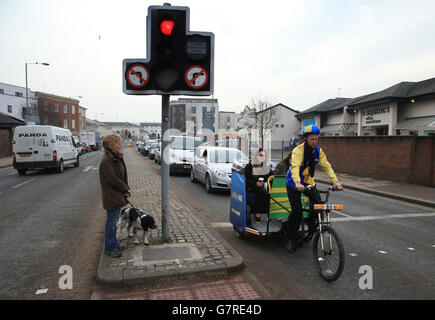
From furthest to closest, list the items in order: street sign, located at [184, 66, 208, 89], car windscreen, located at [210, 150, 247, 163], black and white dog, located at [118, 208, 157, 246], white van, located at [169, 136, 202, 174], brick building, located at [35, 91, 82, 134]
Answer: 1. brick building, located at [35, 91, 82, 134]
2. white van, located at [169, 136, 202, 174]
3. car windscreen, located at [210, 150, 247, 163]
4. black and white dog, located at [118, 208, 157, 246]
5. street sign, located at [184, 66, 208, 89]

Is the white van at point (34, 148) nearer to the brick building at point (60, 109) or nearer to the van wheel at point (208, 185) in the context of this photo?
the van wheel at point (208, 185)

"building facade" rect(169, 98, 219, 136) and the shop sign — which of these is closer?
the shop sign

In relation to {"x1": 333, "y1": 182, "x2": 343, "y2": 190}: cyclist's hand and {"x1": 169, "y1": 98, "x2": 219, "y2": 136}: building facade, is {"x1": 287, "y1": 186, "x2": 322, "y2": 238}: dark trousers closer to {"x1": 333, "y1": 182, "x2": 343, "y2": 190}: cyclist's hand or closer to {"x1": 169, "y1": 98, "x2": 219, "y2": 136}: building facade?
{"x1": 333, "y1": 182, "x2": 343, "y2": 190}: cyclist's hand

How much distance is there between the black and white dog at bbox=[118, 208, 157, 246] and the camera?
473 cm

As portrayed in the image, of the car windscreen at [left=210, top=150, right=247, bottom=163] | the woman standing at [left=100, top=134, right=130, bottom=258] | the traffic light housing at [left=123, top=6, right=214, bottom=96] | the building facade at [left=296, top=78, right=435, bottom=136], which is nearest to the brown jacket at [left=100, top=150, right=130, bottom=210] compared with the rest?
the woman standing at [left=100, top=134, right=130, bottom=258]

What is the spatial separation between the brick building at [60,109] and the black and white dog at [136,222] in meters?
58.5

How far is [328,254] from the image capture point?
12.9ft

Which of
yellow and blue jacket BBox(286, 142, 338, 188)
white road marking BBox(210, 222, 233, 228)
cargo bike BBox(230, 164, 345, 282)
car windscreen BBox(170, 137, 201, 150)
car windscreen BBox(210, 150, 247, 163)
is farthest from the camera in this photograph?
car windscreen BBox(170, 137, 201, 150)

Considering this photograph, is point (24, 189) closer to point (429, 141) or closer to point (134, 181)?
point (134, 181)

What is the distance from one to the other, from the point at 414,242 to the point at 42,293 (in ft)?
19.6

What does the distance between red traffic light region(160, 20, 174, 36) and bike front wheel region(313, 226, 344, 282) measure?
3500mm

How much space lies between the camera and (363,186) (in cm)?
1227

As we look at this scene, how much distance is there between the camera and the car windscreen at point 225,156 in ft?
36.9
